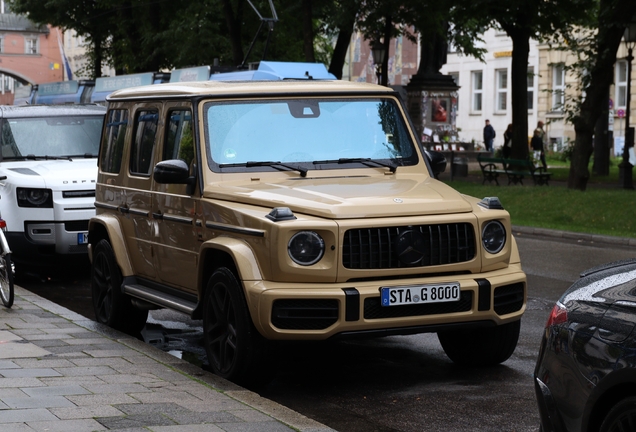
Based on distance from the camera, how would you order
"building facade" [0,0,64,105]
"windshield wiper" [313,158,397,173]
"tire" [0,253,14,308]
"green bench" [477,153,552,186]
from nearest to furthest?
1. "windshield wiper" [313,158,397,173]
2. "tire" [0,253,14,308]
3. "green bench" [477,153,552,186]
4. "building facade" [0,0,64,105]

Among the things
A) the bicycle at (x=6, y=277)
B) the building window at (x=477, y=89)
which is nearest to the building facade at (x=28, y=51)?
the building window at (x=477, y=89)

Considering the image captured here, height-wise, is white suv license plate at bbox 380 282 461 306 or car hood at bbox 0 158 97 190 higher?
car hood at bbox 0 158 97 190

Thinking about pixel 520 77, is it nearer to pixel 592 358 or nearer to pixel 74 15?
pixel 74 15

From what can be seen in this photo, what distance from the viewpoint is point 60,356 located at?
761 cm

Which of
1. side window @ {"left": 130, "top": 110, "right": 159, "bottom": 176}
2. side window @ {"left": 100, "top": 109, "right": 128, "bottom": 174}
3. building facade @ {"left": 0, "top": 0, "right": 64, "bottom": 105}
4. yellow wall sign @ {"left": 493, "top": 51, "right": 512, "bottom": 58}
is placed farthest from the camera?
building facade @ {"left": 0, "top": 0, "right": 64, "bottom": 105}

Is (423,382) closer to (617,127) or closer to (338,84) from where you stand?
(338,84)

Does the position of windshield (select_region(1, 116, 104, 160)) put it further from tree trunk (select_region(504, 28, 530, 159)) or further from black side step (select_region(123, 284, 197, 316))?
tree trunk (select_region(504, 28, 530, 159))

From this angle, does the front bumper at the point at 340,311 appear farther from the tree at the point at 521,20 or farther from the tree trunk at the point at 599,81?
the tree at the point at 521,20

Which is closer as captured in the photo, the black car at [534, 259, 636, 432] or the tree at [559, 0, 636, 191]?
the black car at [534, 259, 636, 432]

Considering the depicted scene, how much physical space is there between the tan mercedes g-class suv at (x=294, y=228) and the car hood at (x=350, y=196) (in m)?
0.01

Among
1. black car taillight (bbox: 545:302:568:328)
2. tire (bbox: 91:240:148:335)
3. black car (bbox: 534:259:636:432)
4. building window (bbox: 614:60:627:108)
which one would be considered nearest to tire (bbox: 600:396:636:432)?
black car (bbox: 534:259:636:432)

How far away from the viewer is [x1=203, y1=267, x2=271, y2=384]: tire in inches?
274

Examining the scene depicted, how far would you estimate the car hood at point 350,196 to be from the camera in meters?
6.92

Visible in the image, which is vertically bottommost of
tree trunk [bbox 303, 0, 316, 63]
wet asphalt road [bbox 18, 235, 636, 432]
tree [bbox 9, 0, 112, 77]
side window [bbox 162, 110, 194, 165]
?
wet asphalt road [bbox 18, 235, 636, 432]
